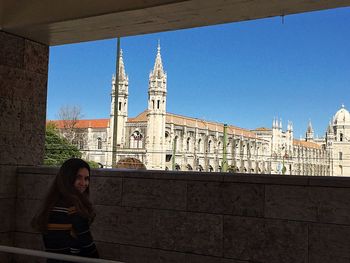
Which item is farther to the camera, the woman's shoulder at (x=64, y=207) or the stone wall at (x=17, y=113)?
the stone wall at (x=17, y=113)

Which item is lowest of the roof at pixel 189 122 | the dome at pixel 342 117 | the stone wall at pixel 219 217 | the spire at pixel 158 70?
the stone wall at pixel 219 217

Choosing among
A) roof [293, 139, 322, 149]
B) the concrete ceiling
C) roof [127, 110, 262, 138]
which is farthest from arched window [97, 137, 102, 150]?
the concrete ceiling

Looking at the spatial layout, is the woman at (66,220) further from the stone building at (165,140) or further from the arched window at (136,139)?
the arched window at (136,139)

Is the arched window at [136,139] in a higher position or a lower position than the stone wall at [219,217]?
higher

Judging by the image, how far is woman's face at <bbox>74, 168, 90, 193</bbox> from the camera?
8.81 feet

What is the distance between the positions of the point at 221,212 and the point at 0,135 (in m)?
2.86

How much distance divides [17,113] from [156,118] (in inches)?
3486

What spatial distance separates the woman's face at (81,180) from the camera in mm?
2686

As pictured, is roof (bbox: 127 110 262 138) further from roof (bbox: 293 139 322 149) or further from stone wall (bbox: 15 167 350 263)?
stone wall (bbox: 15 167 350 263)

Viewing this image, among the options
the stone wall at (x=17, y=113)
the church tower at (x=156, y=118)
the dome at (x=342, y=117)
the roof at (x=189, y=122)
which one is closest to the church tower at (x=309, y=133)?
the dome at (x=342, y=117)

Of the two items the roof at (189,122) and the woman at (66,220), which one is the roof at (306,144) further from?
the woman at (66,220)

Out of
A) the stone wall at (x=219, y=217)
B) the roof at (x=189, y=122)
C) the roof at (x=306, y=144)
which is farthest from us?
the roof at (x=306, y=144)

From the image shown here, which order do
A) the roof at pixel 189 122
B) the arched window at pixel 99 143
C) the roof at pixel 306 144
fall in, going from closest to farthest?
the arched window at pixel 99 143 < the roof at pixel 189 122 < the roof at pixel 306 144

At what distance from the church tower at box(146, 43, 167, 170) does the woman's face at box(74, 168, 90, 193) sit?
90.7 m
